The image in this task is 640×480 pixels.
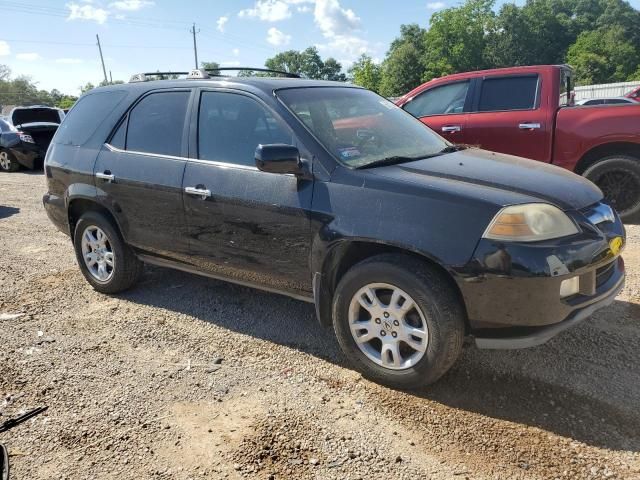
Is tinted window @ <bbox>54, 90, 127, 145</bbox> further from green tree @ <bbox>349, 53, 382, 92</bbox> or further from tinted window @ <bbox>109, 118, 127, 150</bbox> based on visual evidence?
green tree @ <bbox>349, 53, 382, 92</bbox>

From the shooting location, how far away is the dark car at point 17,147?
13.2m

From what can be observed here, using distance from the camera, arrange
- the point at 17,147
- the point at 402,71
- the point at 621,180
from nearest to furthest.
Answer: the point at 621,180, the point at 17,147, the point at 402,71

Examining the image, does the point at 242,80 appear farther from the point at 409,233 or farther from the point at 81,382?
the point at 81,382

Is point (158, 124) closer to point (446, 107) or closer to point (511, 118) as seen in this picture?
point (446, 107)

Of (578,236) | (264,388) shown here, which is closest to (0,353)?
(264,388)

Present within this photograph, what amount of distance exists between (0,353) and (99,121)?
200 centimetres

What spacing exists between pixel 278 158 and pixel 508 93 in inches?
184

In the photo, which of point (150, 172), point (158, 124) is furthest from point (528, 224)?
point (158, 124)

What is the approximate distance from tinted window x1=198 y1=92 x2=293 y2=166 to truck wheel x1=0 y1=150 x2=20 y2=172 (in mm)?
11814

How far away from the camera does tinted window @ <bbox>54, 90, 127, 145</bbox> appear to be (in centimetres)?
454

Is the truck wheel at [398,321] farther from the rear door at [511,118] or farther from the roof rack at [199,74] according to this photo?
the rear door at [511,118]

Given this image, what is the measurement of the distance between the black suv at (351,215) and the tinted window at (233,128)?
10 mm

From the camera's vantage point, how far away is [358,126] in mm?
3701

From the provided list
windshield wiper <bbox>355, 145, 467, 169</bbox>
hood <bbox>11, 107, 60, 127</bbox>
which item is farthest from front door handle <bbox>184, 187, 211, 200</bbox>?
hood <bbox>11, 107, 60, 127</bbox>
